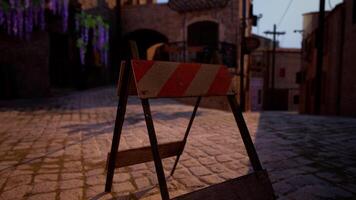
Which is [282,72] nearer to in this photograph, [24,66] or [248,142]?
[24,66]

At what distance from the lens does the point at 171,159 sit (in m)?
3.65

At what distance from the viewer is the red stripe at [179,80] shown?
77.1 inches

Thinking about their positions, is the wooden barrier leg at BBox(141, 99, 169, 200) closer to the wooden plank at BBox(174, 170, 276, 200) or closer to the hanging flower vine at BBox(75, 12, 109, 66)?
the wooden plank at BBox(174, 170, 276, 200)

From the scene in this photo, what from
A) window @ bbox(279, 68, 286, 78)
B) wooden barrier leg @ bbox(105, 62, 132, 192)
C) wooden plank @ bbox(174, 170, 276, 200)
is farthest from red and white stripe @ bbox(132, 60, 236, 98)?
window @ bbox(279, 68, 286, 78)

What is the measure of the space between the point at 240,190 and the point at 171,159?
173 cm

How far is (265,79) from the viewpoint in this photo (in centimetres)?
3008

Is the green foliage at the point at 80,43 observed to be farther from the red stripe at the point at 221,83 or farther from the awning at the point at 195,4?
the red stripe at the point at 221,83

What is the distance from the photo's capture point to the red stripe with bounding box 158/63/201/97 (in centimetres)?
196

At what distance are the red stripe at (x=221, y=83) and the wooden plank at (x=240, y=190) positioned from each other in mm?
695

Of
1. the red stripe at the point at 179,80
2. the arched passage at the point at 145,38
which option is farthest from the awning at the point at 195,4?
the red stripe at the point at 179,80

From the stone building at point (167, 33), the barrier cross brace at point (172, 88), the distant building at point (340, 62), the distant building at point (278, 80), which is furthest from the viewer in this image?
the distant building at point (278, 80)

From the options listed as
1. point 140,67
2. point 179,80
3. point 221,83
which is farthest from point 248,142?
point 140,67

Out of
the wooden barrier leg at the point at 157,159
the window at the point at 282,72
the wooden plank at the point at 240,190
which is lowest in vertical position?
the wooden plank at the point at 240,190

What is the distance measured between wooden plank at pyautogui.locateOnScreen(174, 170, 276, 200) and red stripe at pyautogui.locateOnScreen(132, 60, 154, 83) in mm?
861
